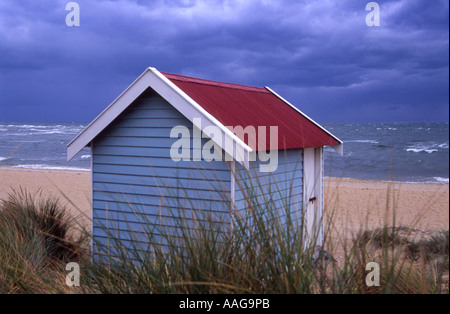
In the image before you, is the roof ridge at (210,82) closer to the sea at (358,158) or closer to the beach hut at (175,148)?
the beach hut at (175,148)

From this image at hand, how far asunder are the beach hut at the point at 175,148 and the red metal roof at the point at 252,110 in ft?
0.11

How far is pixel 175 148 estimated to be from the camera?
7172mm

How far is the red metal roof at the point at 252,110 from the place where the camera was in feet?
23.8

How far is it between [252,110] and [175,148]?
76.7 inches

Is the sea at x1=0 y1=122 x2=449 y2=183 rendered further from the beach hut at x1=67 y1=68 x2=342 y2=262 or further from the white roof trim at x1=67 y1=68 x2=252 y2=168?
the white roof trim at x1=67 y1=68 x2=252 y2=168

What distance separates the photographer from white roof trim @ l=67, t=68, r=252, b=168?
6.12 metres

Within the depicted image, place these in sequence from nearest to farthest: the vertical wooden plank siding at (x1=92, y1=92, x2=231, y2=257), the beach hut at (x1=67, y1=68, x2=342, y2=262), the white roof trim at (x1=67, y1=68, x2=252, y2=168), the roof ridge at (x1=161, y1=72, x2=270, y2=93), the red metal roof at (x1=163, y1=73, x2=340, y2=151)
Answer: the white roof trim at (x1=67, y1=68, x2=252, y2=168), the beach hut at (x1=67, y1=68, x2=342, y2=262), the vertical wooden plank siding at (x1=92, y1=92, x2=231, y2=257), the red metal roof at (x1=163, y1=73, x2=340, y2=151), the roof ridge at (x1=161, y1=72, x2=270, y2=93)

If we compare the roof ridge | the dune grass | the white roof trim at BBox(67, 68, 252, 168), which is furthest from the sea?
the dune grass

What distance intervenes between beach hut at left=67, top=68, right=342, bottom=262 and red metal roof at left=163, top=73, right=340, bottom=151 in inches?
1.3

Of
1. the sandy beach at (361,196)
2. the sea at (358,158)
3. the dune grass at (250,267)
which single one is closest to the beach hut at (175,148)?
the dune grass at (250,267)

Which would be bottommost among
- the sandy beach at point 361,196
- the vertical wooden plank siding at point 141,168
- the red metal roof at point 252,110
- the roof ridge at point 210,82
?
the sandy beach at point 361,196

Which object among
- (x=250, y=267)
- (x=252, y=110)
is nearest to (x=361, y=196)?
(x=252, y=110)

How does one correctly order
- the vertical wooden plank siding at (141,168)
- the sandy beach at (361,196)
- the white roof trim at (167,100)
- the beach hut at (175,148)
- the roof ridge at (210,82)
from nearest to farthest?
the white roof trim at (167,100) < the beach hut at (175,148) < the vertical wooden plank siding at (141,168) < the roof ridge at (210,82) < the sandy beach at (361,196)

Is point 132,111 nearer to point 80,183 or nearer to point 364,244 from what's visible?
point 364,244
